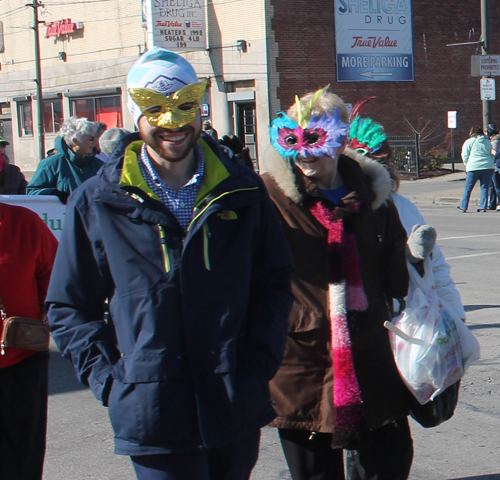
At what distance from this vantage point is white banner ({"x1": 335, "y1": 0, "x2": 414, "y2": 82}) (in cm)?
2891

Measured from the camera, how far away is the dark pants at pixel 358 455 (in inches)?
118

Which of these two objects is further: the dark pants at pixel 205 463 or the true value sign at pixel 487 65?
the true value sign at pixel 487 65

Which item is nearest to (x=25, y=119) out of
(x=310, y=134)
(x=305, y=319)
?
(x=310, y=134)

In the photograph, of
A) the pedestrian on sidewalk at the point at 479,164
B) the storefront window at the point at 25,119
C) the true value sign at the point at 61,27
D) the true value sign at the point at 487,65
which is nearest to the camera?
the pedestrian on sidewalk at the point at 479,164

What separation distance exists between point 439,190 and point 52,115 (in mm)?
22336

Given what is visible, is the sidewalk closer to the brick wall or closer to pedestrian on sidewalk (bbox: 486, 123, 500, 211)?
pedestrian on sidewalk (bbox: 486, 123, 500, 211)

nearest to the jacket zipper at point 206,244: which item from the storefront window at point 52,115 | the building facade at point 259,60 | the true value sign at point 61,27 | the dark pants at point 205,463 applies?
the dark pants at point 205,463

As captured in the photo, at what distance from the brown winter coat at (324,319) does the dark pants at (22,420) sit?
1026 millimetres

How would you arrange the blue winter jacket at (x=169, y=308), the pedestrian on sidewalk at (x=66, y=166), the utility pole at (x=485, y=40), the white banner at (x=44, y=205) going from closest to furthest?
1. the blue winter jacket at (x=169, y=308)
2. the pedestrian on sidewalk at (x=66, y=166)
3. the white banner at (x=44, y=205)
4. the utility pole at (x=485, y=40)

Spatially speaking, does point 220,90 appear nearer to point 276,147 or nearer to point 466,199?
point 466,199

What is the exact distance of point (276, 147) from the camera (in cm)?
322

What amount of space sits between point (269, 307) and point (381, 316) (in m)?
0.79

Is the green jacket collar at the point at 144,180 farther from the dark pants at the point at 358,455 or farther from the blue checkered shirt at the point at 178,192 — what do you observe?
the dark pants at the point at 358,455

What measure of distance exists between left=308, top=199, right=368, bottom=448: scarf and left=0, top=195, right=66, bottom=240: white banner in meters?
4.98
